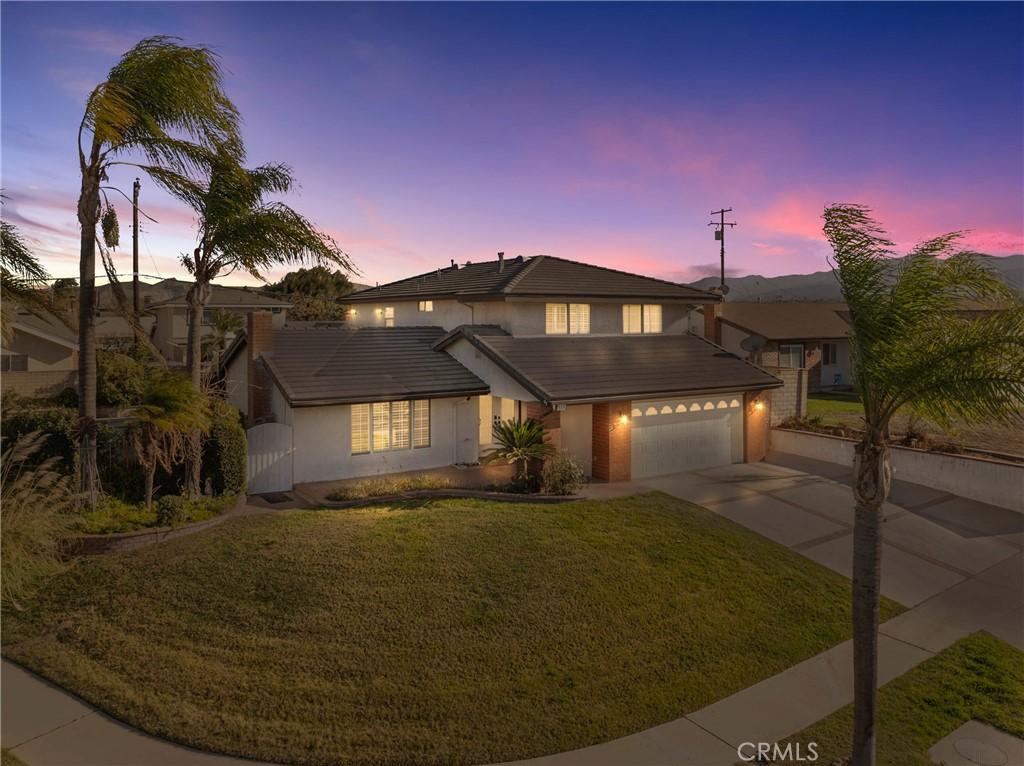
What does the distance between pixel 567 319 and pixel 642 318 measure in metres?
3.36

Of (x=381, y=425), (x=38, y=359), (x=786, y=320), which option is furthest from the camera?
(x=786, y=320)

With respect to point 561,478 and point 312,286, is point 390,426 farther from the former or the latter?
point 312,286

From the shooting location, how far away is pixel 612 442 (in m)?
18.5

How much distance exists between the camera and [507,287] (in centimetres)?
2166

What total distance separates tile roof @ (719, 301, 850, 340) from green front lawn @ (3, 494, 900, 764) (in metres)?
26.9

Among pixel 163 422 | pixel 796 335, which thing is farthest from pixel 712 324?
pixel 163 422

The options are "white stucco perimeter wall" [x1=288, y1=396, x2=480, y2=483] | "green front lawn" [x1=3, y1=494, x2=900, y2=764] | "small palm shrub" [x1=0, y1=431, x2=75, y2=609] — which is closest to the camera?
"green front lawn" [x1=3, y1=494, x2=900, y2=764]

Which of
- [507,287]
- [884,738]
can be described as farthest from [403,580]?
[507,287]

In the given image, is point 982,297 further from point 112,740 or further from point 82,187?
point 82,187

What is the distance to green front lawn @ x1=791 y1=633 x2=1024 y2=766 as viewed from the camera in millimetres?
7711

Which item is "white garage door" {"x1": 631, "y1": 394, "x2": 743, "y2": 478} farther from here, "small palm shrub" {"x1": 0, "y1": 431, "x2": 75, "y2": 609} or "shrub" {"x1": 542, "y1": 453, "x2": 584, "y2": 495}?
"small palm shrub" {"x1": 0, "y1": 431, "x2": 75, "y2": 609}

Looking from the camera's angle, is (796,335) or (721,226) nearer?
(796,335)

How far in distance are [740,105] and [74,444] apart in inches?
758

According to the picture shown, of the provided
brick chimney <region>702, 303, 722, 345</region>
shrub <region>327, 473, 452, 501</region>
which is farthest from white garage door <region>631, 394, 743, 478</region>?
shrub <region>327, 473, 452, 501</region>
